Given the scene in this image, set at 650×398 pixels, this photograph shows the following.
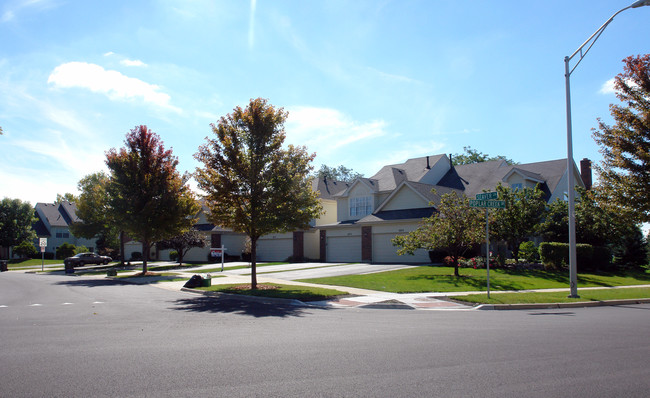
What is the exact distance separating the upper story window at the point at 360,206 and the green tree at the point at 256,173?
Result: 1813cm

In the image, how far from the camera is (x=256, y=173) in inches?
776

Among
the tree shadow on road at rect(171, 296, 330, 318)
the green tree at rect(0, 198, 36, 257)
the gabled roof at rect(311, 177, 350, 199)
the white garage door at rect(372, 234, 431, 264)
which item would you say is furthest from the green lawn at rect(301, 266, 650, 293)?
the green tree at rect(0, 198, 36, 257)

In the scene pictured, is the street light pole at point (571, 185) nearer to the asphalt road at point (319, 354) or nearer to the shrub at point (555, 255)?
the asphalt road at point (319, 354)

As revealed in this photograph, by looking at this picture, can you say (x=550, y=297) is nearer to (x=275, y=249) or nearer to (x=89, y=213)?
(x=275, y=249)

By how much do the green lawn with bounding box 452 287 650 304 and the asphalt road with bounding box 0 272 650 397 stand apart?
8.67ft

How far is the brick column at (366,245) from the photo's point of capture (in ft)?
114

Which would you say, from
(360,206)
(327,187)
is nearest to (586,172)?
(360,206)

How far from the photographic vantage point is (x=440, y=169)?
41.2m

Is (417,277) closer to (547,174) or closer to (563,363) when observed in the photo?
(563,363)

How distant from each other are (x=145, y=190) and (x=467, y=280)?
19.7m

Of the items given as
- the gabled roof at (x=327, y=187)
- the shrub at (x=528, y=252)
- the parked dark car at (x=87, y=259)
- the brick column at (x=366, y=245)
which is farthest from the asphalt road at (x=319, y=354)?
the parked dark car at (x=87, y=259)

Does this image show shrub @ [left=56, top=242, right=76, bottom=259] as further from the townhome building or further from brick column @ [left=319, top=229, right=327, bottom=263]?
brick column @ [left=319, top=229, right=327, bottom=263]

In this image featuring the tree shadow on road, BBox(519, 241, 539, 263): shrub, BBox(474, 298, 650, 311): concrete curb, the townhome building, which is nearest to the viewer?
the tree shadow on road

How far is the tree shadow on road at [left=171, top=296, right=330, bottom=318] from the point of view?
13070mm
